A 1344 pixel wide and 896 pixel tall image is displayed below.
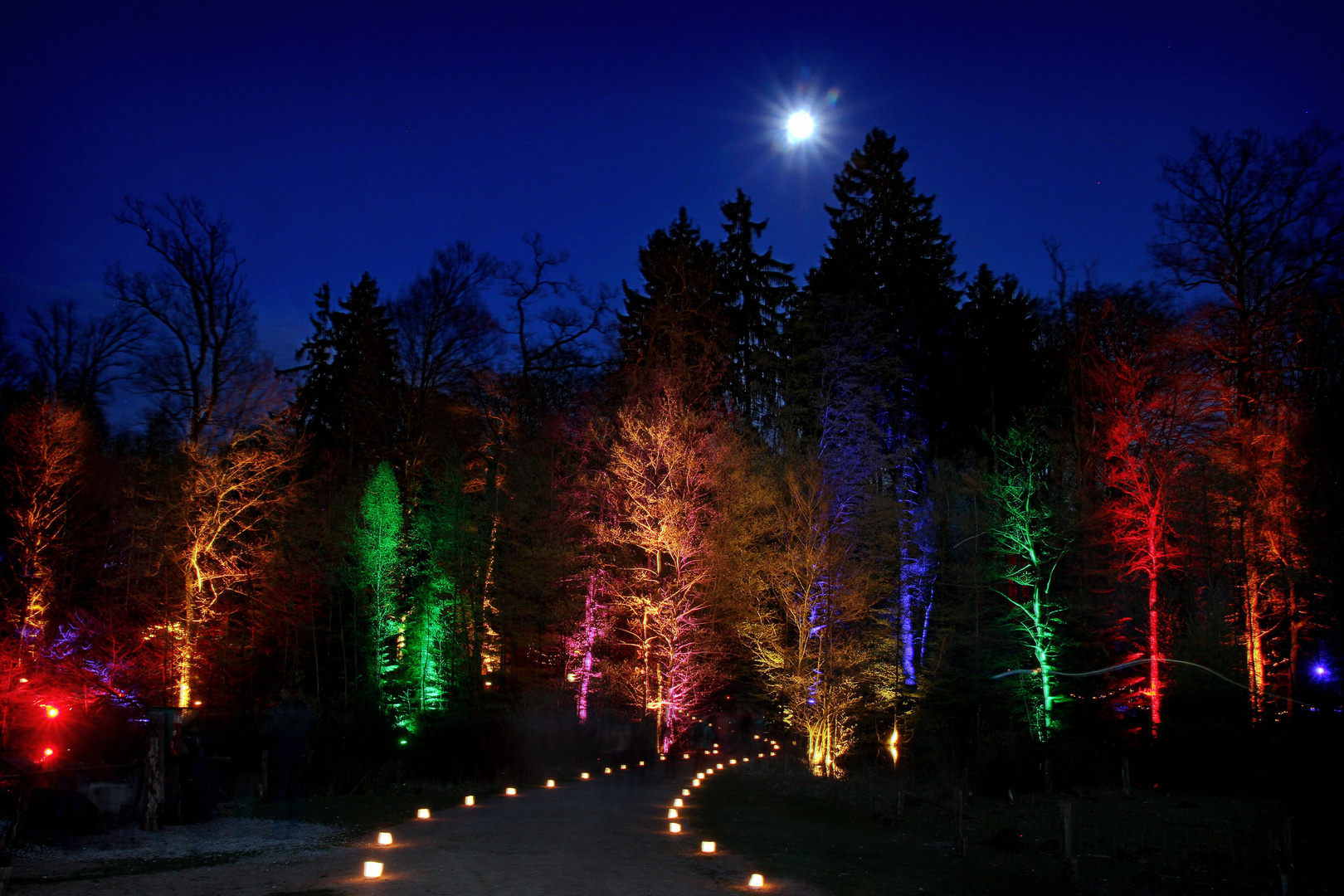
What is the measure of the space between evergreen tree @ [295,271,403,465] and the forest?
29 cm

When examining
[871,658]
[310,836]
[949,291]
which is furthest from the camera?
[949,291]

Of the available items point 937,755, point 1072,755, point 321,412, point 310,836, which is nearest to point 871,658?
point 937,755

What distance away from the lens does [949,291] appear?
35.8 m

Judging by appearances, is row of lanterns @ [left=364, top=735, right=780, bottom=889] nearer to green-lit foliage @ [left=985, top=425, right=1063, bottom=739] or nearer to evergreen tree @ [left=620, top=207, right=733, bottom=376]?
green-lit foliage @ [left=985, top=425, right=1063, bottom=739]

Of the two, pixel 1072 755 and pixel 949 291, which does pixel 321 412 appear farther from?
pixel 1072 755

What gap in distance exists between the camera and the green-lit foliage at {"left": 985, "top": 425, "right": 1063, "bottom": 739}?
26.4m

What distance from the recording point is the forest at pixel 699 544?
20172 mm

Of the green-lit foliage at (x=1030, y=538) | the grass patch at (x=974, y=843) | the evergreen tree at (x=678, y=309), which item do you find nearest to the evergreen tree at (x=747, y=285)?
the evergreen tree at (x=678, y=309)

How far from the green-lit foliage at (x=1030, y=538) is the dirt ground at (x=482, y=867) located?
1703 centimetres

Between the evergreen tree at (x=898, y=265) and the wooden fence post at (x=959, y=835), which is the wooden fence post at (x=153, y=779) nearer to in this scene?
the wooden fence post at (x=959, y=835)

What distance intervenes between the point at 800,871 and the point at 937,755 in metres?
18.6

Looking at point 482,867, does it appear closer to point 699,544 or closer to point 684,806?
point 684,806

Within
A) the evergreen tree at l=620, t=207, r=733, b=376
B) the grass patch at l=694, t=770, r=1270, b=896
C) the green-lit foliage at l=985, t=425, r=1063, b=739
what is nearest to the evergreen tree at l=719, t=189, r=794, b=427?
the evergreen tree at l=620, t=207, r=733, b=376

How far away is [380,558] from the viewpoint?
2419cm
